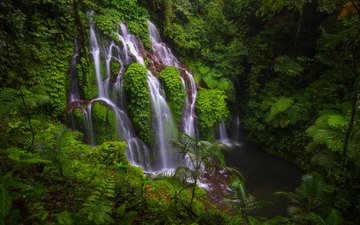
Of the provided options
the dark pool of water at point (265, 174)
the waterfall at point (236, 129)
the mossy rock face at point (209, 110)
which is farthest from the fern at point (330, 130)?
the waterfall at point (236, 129)

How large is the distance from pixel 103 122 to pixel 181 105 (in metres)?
3.08

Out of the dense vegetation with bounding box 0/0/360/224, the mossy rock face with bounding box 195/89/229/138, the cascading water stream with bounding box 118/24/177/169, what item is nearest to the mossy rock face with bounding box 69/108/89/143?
the dense vegetation with bounding box 0/0/360/224

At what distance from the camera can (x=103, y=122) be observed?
8266mm

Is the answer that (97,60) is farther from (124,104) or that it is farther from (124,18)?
(124,18)

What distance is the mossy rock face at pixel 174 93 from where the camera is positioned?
33.2 ft

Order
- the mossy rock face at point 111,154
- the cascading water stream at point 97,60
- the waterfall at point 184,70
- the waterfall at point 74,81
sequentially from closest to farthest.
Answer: the mossy rock face at point 111,154 < the waterfall at point 74,81 < the cascading water stream at point 97,60 < the waterfall at point 184,70

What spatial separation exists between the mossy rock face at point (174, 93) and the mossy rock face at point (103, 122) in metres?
2.38

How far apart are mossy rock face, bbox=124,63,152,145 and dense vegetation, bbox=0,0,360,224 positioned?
A: 0.04 m

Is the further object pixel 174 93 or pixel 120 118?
pixel 174 93

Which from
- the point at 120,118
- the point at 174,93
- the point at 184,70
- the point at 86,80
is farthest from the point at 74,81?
the point at 184,70

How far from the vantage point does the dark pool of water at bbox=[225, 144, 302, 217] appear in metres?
8.47

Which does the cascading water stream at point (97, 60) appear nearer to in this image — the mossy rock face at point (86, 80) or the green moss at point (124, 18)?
the mossy rock face at point (86, 80)

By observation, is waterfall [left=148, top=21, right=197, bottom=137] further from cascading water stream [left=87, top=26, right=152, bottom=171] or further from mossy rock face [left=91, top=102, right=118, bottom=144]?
mossy rock face [left=91, top=102, right=118, bottom=144]

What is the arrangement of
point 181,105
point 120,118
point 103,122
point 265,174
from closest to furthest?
point 103,122 → point 120,118 → point 265,174 → point 181,105
